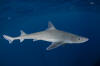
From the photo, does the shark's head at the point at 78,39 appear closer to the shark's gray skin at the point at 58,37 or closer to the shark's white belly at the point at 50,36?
the shark's gray skin at the point at 58,37

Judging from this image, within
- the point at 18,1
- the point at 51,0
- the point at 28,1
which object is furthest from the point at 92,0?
the point at 18,1

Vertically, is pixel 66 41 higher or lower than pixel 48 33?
lower

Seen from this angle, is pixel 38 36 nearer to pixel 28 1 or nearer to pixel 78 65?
pixel 28 1

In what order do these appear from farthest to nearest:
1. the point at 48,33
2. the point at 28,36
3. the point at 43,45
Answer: the point at 43,45, the point at 28,36, the point at 48,33

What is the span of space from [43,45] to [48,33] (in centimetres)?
3565

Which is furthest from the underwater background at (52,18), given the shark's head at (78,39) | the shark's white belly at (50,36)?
the shark's head at (78,39)

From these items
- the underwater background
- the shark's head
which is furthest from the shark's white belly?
the underwater background

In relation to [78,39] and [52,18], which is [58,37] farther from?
[52,18]

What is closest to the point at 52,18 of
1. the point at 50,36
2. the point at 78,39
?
the point at 50,36

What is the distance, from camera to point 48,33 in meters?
7.19

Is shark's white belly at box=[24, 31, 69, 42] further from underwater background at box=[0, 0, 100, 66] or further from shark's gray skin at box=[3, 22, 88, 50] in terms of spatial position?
underwater background at box=[0, 0, 100, 66]

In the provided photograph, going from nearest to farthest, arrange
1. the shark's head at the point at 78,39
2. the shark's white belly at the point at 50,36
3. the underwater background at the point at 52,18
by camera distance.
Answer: the shark's head at the point at 78,39 → the shark's white belly at the point at 50,36 → the underwater background at the point at 52,18

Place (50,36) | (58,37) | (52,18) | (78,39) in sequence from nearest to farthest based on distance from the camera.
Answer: (78,39) → (58,37) → (50,36) → (52,18)

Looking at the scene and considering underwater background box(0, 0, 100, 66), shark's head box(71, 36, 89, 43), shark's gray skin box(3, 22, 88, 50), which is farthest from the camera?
underwater background box(0, 0, 100, 66)
